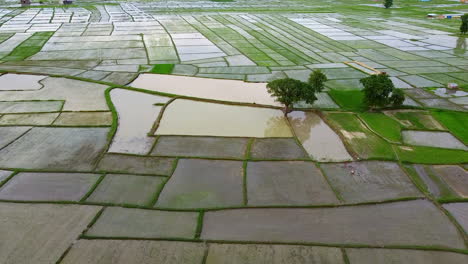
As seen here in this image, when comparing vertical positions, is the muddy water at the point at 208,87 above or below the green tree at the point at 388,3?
below

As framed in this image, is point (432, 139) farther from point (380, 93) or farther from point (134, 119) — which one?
point (134, 119)

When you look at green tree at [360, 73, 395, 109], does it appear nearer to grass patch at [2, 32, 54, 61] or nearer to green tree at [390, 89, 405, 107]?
green tree at [390, 89, 405, 107]

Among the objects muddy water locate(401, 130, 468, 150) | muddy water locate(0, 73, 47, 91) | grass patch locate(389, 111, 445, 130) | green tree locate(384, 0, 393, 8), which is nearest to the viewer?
muddy water locate(401, 130, 468, 150)

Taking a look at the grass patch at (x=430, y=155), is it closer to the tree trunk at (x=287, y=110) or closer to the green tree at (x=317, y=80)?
the tree trunk at (x=287, y=110)

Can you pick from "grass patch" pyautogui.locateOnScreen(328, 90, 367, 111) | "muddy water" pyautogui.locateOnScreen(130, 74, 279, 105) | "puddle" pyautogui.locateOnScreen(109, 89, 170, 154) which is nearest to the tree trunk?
"muddy water" pyautogui.locateOnScreen(130, 74, 279, 105)

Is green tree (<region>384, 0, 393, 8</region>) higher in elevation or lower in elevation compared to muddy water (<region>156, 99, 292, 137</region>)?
higher

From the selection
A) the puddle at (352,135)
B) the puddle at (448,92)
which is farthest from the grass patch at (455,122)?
the puddle at (352,135)

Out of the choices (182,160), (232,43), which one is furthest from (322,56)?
(182,160)
